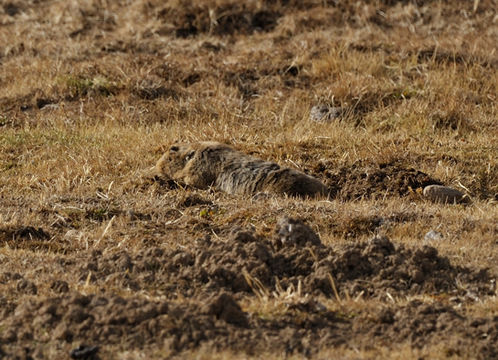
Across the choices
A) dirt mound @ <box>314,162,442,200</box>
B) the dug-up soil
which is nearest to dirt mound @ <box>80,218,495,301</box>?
the dug-up soil

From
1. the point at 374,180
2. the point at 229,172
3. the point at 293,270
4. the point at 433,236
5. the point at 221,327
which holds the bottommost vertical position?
the point at 374,180

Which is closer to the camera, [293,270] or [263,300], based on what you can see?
[263,300]

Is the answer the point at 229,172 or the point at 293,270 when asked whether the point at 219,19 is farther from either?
the point at 293,270

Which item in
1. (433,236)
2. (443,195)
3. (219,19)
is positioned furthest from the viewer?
(219,19)

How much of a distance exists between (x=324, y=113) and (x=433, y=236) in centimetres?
466

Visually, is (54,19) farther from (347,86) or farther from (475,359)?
(475,359)

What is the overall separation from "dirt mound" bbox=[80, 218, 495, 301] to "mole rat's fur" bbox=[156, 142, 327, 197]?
86.9 inches

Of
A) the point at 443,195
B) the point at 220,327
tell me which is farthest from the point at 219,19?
the point at 220,327

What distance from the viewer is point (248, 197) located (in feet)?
25.4

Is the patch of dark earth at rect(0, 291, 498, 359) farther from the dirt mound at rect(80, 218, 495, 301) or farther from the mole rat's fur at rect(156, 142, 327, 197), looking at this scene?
the mole rat's fur at rect(156, 142, 327, 197)

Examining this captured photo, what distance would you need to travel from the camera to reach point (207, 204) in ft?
24.5

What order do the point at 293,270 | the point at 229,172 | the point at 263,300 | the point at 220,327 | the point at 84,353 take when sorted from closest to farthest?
the point at 84,353
the point at 220,327
the point at 263,300
the point at 293,270
the point at 229,172

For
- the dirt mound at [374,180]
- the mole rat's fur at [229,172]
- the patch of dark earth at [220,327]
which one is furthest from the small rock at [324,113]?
the patch of dark earth at [220,327]

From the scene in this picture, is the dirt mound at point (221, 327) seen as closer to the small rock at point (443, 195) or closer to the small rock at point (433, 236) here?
the small rock at point (433, 236)
